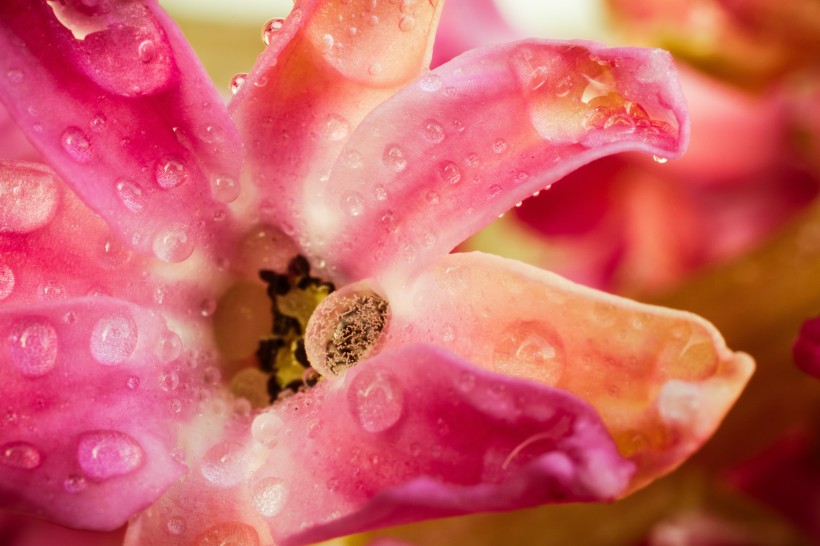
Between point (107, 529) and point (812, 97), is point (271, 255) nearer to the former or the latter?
point (107, 529)

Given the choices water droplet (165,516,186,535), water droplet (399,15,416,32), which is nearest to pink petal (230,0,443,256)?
water droplet (399,15,416,32)

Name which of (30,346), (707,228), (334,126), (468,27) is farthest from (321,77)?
(707,228)

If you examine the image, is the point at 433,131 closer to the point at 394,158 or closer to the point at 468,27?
the point at 394,158

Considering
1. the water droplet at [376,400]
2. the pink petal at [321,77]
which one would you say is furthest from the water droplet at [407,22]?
the water droplet at [376,400]

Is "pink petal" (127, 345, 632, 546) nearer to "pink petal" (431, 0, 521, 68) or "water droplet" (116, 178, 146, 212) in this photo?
"water droplet" (116, 178, 146, 212)

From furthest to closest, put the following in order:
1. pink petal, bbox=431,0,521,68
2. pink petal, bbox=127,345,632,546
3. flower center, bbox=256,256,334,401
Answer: pink petal, bbox=431,0,521,68 < flower center, bbox=256,256,334,401 < pink petal, bbox=127,345,632,546

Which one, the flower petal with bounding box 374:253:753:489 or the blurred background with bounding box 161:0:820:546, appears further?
the blurred background with bounding box 161:0:820:546

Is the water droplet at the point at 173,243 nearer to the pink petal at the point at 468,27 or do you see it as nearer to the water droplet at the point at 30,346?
the water droplet at the point at 30,346

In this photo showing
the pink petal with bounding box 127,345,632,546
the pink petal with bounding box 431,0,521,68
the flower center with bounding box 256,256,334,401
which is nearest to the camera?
the pink petal with bounding box 127,345,632,546
